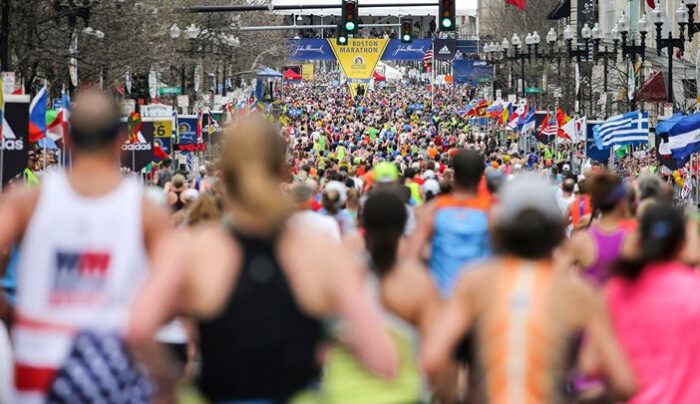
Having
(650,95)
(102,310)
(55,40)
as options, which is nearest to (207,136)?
(55,40)

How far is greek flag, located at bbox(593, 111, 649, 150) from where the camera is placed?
35344 millimetres

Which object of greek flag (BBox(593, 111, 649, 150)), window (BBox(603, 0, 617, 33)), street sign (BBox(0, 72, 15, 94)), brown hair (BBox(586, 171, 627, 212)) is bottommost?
greek flag (BBox(593, 111, 649, 150))

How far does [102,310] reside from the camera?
5770 millimetres

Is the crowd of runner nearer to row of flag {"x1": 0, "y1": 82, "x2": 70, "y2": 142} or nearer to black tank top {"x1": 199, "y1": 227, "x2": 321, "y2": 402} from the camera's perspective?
black tank top {"x1": 199, "y1": 227, "x2": 321, "y2": 402}

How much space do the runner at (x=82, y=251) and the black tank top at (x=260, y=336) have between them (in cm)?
79

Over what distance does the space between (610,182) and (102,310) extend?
15.9 ft

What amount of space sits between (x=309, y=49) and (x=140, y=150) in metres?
74.6

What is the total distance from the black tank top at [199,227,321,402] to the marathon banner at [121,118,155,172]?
2830cm

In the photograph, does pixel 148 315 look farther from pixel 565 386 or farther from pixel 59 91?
pixel 59 91

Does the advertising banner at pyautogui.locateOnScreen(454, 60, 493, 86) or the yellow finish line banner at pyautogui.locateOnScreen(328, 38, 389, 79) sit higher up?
the yellow finish line banner at pyautogui.locateOnScreen(328, 38, 389, 79)

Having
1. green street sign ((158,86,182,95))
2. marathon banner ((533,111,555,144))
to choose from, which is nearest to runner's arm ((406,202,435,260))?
marathon banner ((533,111,555,144))

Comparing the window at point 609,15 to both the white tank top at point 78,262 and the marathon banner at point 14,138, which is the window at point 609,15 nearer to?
the marathon banner at point 14,138

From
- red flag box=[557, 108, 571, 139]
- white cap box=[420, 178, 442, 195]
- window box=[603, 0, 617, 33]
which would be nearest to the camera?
white cap box=[420, 178, 442, 195]

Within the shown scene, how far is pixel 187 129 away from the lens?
4481 cm
